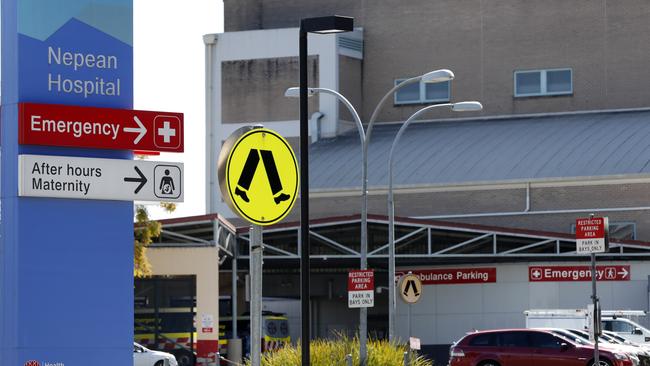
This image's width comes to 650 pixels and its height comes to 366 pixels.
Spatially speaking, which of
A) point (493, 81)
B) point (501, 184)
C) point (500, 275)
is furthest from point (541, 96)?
point (500, 275)

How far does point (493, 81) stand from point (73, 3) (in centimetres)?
5381

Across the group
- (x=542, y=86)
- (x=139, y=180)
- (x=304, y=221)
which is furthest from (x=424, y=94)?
(x=139, y=180)

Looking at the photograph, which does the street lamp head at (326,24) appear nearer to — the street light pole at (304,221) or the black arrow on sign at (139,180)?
the street light pole at (304,221)

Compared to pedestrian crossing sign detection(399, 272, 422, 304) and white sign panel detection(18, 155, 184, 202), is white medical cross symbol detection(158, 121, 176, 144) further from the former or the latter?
pedestrian crossing sign detection(399, 272, 422, 304)

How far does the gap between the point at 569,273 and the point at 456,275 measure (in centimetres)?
422

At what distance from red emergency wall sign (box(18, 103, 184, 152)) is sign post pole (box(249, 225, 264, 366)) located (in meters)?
3.25

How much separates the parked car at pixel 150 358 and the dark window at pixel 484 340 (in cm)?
1018

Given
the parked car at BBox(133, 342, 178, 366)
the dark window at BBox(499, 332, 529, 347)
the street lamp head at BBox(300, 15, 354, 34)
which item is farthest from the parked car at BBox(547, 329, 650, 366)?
the street lamp head at BBox(300, 15, 354, 34)

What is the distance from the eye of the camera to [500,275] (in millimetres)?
52688

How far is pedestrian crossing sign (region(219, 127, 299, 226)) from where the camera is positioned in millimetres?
11891

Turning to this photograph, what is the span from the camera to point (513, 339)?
129ft

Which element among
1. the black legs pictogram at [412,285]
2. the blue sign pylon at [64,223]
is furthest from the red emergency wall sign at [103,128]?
the black legs pictogram at [412,285]

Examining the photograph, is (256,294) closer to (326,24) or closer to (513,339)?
(326,24)

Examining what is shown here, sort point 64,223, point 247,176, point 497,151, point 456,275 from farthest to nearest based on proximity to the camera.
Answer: point 497,151
point 456,275
point 64,223
point 247,176
